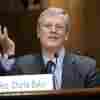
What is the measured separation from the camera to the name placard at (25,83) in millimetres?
3717

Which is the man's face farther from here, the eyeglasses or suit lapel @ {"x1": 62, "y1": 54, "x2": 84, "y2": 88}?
suit lapel @ {"x1": 62, "y1": 54, "x2": 84, "y2": 88}

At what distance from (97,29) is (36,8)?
0.39 metres

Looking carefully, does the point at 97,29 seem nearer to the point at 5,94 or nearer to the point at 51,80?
the point at 51,80

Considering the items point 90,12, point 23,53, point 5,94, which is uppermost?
point 90,12

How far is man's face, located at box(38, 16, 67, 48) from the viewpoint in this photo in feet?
12.3

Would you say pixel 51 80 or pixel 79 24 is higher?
pixel 79 24

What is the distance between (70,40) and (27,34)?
264 mm

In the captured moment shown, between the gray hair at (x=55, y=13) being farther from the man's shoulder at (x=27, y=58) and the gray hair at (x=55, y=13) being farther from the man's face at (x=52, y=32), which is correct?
the man's shoulder at (x=27, y=58)

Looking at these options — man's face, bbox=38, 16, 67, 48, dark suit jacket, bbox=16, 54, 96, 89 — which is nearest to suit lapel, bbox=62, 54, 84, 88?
dark suit jacket, bbox=16, 54, 96, 89

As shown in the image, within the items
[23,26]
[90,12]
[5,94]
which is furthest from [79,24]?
[5,94]

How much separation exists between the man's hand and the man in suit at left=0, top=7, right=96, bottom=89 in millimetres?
69

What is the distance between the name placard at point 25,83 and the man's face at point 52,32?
21 centimetres

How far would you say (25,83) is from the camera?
147 inches

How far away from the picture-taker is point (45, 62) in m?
3.77
